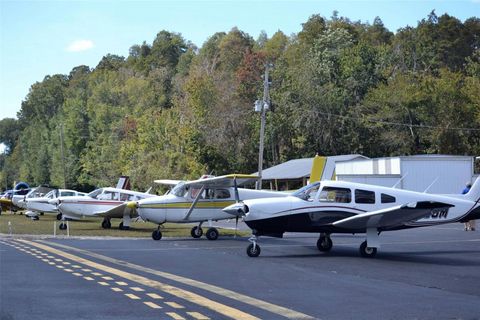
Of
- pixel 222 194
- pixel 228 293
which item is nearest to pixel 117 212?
pixel 222 194

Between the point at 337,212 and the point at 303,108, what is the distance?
52.0 meters

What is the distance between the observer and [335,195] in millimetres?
20250

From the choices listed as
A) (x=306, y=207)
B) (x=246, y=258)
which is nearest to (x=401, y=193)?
(x=306, y=207)

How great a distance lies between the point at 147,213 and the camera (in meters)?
28.1

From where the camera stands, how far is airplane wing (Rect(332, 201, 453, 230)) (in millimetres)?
18672

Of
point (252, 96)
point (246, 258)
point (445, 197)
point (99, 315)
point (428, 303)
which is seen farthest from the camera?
point (252, 96)

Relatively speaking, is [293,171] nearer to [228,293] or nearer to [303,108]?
[303,108]

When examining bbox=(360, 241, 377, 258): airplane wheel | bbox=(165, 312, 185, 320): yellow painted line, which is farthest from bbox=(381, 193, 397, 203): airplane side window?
bbox=(165, 312, 185, 320): yellow painted line

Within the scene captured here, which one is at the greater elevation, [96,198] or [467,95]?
[467,95]

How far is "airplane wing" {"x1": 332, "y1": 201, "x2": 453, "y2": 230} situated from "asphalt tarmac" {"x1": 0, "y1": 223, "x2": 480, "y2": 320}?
3.16ft

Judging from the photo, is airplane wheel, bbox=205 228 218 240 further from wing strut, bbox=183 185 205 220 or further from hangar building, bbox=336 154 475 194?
hangar building, bbox=336 154 475 194

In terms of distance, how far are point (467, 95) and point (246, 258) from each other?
50.7 metres

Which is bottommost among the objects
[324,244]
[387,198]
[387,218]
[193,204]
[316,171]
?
[324,244]

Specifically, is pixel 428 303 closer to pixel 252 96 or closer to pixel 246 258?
pixel 246 258
